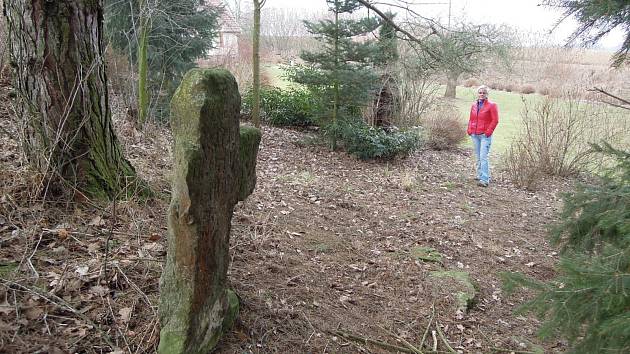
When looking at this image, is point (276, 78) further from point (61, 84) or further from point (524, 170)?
point (61, 84)

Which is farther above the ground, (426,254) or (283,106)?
(283,106)

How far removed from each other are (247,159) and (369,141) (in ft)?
22.7

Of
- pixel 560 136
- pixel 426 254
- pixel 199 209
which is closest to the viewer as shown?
pixel 199 209

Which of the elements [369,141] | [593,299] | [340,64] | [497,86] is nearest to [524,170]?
[369,141]

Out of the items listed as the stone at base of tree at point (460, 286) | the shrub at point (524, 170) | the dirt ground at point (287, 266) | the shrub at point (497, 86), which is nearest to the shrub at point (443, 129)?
the shrub at point (524, 170)

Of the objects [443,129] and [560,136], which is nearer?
[560,136]

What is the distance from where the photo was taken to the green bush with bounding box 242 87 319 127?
11875 mm

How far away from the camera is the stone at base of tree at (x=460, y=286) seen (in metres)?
4.12

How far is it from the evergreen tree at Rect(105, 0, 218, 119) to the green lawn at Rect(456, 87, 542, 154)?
887cm

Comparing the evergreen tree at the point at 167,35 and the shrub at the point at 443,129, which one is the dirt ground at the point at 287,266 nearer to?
the evergreen tree at the point at 167,35

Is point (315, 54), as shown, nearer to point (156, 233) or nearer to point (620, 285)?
point (156, 233)

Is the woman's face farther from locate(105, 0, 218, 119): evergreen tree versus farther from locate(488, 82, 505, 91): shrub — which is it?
locate(488, 82, 505, 91): shrub

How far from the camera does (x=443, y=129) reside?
42.4ft

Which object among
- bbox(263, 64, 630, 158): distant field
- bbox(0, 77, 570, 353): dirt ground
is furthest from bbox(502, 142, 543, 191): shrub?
bbox(263, 64, 630, 158): distant field
